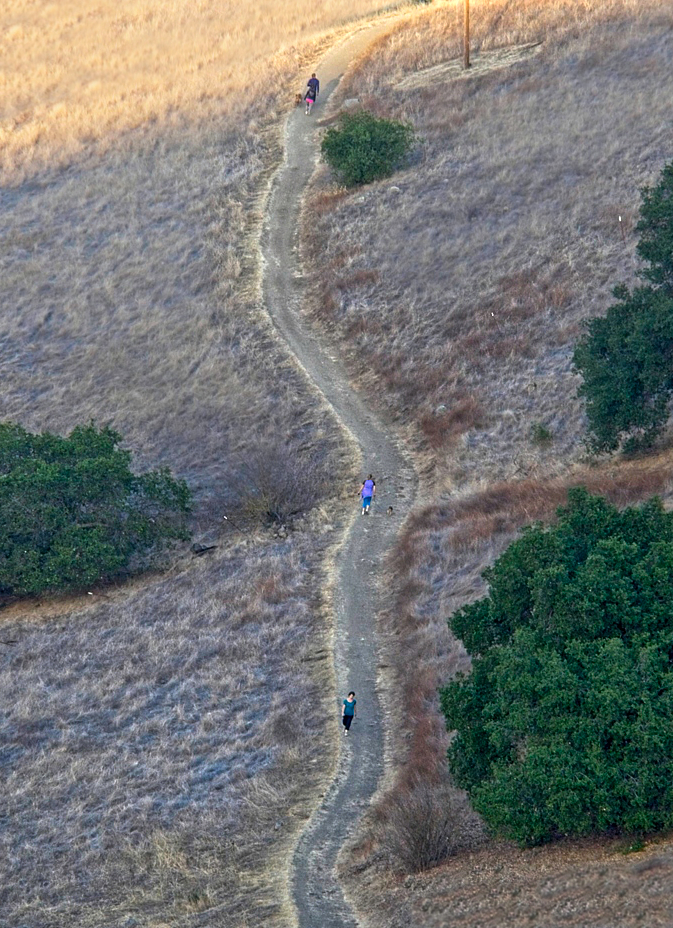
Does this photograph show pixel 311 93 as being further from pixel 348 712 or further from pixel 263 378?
pixel 348 712

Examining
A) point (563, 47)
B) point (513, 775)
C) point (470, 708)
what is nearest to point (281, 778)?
point (470, 708)

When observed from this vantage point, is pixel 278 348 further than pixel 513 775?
Yes

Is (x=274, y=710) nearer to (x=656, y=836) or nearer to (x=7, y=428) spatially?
(x=656, y=836)

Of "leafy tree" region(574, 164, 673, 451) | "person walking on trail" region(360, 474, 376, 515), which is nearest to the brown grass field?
"person walking on trail" region(360, 474, 376, 515)

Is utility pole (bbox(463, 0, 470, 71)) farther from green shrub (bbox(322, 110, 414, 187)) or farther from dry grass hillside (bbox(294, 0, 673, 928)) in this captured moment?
green shrub (bbox(322, 110, 414, 187))

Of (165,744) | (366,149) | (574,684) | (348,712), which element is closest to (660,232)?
(348,712)
